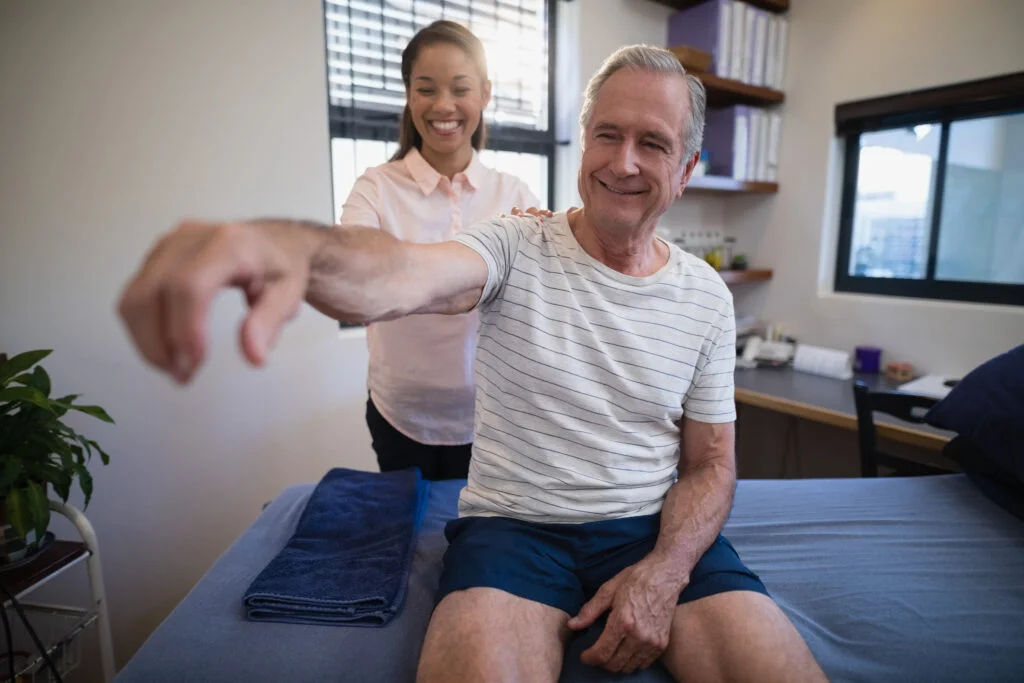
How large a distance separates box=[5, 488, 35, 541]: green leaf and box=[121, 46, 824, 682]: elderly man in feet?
2.99

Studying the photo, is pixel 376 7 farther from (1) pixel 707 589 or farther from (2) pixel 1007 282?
(2) pixel 1007 282

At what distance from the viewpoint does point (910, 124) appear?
2512mm

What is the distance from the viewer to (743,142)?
2738 mm

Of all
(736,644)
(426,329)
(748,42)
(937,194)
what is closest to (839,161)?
(937,194)

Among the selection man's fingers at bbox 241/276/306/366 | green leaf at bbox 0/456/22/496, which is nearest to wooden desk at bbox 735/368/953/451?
man's fingers at bbox 241/276/306/366

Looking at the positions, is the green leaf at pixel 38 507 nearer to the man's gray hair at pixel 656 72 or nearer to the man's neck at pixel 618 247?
the man's neck at pixel 618 247

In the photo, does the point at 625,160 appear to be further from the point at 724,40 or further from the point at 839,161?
the point at 839,161

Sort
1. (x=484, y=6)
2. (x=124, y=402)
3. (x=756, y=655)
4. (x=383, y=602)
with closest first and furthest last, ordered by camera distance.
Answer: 1. (x=756, y=655)
2. (x=383, y=602)
3. (x=124, y=402)
4. (x=484, y=6)

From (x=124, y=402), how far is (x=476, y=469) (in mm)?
1341

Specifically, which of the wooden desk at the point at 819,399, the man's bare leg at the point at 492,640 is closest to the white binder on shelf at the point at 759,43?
the wooden desk at the point at 819,399

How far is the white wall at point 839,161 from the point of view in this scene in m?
2.24

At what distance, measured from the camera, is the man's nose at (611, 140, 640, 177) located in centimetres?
104

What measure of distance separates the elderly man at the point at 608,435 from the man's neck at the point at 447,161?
0.49 meters

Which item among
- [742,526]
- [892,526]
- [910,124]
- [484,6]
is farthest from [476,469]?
[910,124]
